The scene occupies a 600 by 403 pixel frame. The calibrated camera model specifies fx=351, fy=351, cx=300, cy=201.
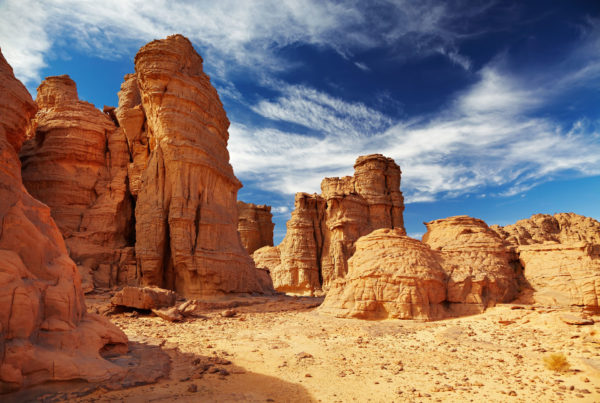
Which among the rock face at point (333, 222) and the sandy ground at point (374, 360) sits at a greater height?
the rock face at point (333, 222)

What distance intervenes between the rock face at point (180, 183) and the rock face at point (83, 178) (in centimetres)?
125

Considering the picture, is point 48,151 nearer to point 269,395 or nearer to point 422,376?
point 269,395

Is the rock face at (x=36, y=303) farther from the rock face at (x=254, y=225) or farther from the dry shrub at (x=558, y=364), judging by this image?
the rock face at (x=254, y=225)

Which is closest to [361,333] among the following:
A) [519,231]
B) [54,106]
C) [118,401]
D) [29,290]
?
[118,401]

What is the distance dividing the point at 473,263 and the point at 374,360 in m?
8.80

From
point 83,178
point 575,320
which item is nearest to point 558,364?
point 575,320

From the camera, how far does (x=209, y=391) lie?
6.42m

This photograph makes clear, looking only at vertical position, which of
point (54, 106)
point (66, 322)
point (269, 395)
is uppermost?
point (54, 106)

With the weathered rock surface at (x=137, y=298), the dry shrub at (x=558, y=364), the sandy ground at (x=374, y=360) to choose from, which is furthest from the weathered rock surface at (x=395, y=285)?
the weathered rock surface at (x=137, y=298)

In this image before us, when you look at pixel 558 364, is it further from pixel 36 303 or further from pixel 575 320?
pixel 36 303

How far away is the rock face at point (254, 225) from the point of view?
1897 inches

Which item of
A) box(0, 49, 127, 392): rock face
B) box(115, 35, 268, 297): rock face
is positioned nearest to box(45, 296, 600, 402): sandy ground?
box(0, 49, 127, 392): rock face

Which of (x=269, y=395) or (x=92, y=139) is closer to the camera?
(x=269, y=395)

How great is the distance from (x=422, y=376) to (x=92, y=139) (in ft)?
82.0
